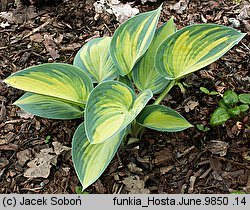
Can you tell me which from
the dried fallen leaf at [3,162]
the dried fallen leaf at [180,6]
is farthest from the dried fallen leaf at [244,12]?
the dried fallen leaf at [3,162]

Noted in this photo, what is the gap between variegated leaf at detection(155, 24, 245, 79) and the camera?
4.85 ft

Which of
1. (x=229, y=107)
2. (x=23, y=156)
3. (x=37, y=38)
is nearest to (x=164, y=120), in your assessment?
(x=229, y=107)

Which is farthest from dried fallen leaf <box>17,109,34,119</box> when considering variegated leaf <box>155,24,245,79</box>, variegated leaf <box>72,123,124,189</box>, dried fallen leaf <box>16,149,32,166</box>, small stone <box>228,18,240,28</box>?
small stone <box>228,18,240,28</box>

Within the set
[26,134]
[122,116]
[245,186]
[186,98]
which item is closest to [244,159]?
[245,186]

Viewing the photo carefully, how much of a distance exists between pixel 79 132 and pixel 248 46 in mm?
999

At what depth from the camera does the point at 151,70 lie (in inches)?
65.2

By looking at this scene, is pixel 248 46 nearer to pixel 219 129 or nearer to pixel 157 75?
pixel 219 129

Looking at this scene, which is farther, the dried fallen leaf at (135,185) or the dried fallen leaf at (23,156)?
the dried fallen leaf at (23,156)

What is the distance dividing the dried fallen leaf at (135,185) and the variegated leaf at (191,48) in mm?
435

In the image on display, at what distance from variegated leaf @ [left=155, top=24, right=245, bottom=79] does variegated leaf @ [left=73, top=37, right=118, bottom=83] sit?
0.74 feet

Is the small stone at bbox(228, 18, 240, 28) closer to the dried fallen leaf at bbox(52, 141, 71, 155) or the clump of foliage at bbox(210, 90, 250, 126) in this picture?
the clump of foliage at bbox(210, 90, 250, 126)

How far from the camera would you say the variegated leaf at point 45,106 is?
5.24ft

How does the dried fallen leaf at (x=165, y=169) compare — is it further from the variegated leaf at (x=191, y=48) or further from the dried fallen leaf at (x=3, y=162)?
the dried fallen leaf at (x=3, y=162)

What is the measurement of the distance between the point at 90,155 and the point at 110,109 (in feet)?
0.69
